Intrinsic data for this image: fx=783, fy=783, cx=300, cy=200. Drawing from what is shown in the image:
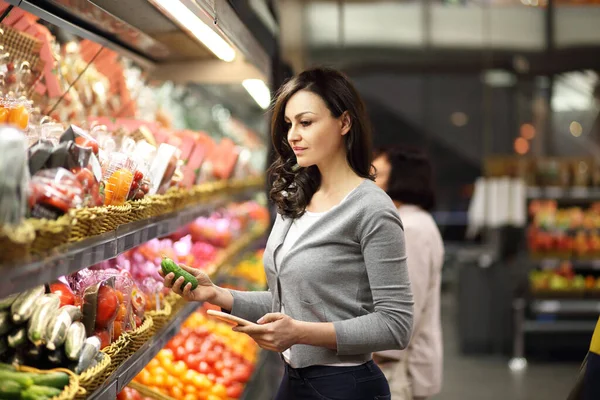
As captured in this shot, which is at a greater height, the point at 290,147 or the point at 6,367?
the point at 290,147

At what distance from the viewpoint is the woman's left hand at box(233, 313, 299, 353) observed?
2041mm

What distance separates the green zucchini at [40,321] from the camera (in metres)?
1.90

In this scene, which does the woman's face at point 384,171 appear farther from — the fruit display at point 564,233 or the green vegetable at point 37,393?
the fruit display at point 564,233

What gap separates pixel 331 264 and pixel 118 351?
2.18 ft

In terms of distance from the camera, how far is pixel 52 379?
1832 millimetres

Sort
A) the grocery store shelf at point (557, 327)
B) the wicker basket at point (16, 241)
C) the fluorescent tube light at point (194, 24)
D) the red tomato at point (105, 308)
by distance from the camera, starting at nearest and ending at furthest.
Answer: the wicker basket at point (16, 241), the red tomato at point (105, 308), the fluorescent tube light at point (194, 24), the grocery store shelf at point (557, 327)

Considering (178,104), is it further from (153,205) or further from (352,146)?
(352,146)

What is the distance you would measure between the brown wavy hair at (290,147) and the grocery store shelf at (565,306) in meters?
6.37

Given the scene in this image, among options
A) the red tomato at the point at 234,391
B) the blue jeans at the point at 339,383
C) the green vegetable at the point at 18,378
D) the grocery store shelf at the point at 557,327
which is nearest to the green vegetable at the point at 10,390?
the green vegetable at the point at 18,378

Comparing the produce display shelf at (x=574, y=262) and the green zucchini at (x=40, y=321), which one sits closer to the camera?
the green zucchini at (x=40, y=321)

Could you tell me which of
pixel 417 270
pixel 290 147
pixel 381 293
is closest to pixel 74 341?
pixel 381 293

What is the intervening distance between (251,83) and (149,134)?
1186mm

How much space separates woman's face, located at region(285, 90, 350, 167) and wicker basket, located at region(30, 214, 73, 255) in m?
0.78

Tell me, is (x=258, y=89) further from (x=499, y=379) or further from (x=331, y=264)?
(x=499, y=379)
